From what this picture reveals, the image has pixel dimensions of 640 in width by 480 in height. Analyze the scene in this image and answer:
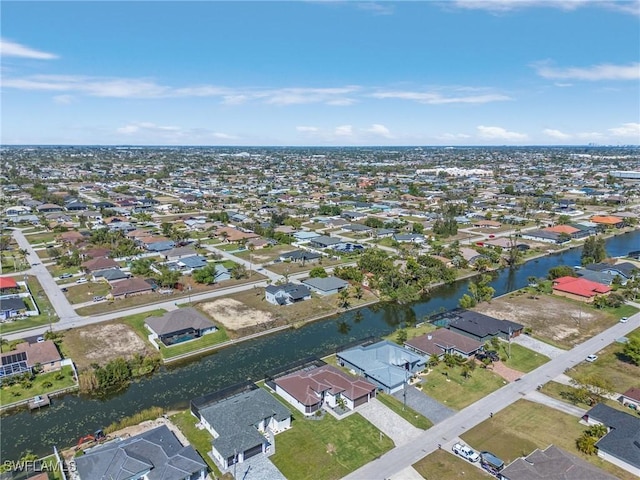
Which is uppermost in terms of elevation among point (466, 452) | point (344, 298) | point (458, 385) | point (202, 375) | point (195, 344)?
point (344, 298)

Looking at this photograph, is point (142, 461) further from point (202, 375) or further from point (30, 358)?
point (30, 358)

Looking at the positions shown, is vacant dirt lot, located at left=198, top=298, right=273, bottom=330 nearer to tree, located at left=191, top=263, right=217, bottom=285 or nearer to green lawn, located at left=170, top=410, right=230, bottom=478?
tree, located at left=191, top=263, right=217, bottom=285

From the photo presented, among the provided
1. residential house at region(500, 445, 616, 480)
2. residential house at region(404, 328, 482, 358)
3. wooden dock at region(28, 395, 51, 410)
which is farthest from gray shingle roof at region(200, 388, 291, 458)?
residential house at region(404, 328, 482, 358)

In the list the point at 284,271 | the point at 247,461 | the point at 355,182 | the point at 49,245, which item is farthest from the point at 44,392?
the point at 355,182

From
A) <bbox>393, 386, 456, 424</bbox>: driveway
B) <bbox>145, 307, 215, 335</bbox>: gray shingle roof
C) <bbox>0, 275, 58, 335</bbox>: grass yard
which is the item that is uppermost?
<bbox>145, 307, 215, 335</bbox>: gray shingle roof

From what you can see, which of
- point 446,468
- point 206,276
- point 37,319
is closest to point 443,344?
point 446,468

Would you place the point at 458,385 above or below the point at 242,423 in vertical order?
→ below

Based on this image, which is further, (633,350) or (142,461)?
(633,350)
